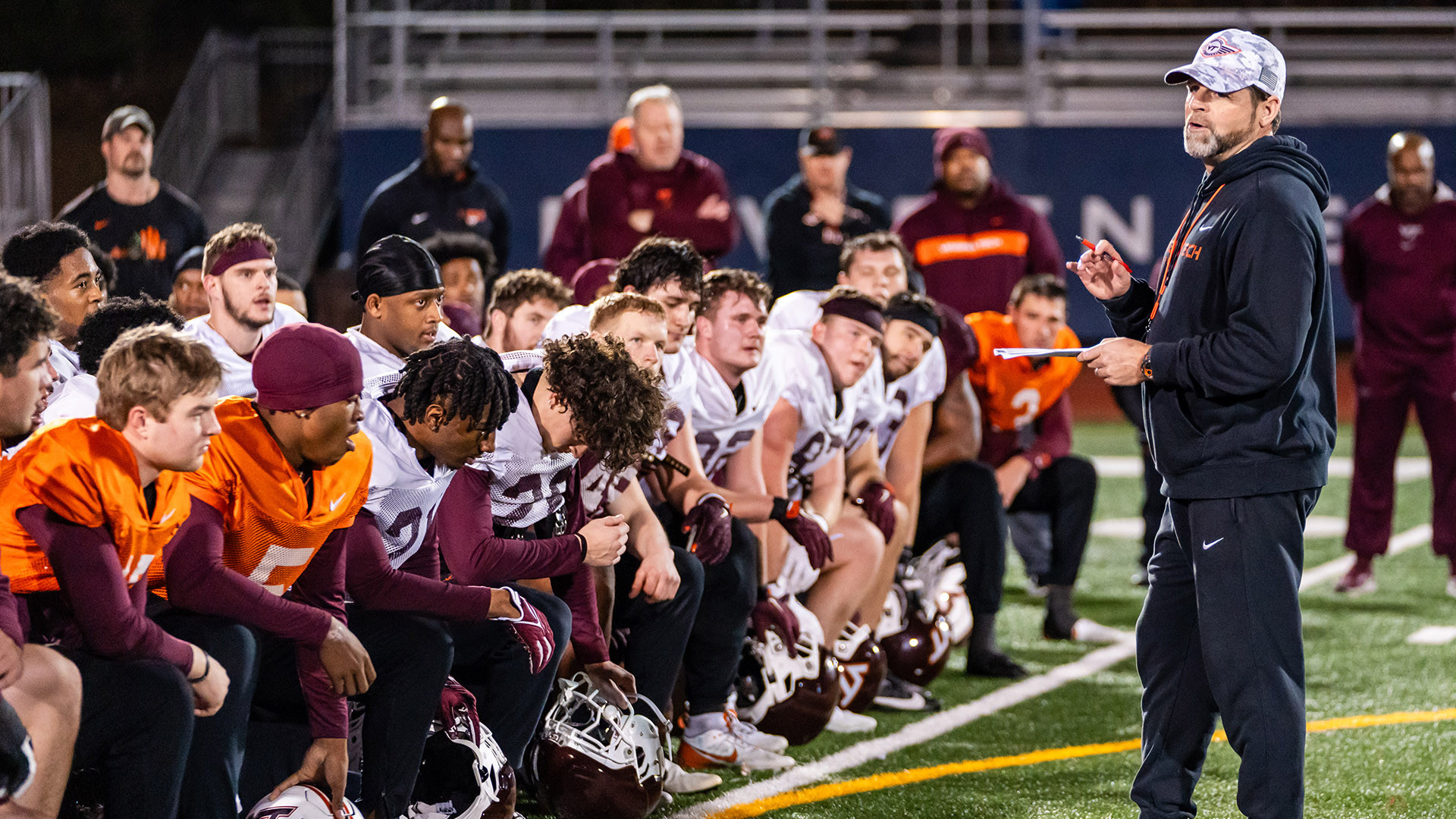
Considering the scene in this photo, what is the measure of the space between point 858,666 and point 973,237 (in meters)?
3.00

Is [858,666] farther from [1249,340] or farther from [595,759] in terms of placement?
[1249,340]

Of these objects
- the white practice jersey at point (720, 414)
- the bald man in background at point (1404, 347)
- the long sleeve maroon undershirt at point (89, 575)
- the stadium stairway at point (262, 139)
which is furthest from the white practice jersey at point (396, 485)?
the stadium stairway at point (262, 139)

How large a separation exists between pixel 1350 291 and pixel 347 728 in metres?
5.99

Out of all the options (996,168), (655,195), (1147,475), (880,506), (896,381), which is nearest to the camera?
(880,506)

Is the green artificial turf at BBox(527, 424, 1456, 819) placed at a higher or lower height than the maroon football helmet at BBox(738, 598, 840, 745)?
lower

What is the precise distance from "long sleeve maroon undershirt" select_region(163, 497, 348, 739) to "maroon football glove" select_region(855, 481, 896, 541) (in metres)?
2.29

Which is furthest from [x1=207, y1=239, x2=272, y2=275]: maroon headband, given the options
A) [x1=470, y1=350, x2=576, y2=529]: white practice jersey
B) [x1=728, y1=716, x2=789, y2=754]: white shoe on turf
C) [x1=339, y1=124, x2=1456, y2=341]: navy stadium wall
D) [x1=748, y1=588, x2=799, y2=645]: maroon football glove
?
[x1=339, y1=124, x2=1456, y2=341]: navy stadium wall

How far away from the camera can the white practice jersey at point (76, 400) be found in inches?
134

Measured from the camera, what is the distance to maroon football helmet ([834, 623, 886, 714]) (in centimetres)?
524

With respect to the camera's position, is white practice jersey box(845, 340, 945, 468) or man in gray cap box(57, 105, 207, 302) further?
man in gray cap box(57, 105, 207, 302)

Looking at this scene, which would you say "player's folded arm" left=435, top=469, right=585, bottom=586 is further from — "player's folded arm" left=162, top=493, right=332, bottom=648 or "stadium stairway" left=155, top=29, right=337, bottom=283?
"stadium stairway" left=155, top=29, right=337, bottom=283

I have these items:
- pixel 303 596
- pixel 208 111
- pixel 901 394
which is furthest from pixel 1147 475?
pixel 208 111

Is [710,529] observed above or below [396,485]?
below

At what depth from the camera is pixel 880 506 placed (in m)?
5.43
